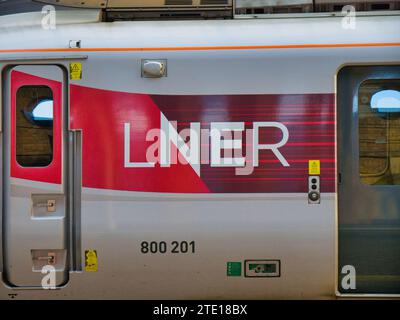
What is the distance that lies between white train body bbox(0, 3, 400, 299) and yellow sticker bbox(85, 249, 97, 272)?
1 cm

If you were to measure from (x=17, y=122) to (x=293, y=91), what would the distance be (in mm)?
2147

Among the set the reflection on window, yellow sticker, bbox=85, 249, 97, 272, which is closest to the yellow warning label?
the reflection on window

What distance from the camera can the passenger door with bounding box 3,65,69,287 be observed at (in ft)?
14.2

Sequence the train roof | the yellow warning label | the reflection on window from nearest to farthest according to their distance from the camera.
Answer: the yellow warning label
the reflection on window
the train roof

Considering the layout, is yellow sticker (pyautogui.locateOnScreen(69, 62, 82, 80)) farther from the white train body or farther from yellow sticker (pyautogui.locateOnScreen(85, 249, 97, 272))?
yellow sticker (pyautogui.locateOnScreen(85, 249, 97, 272))

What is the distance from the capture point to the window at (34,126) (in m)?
4.36

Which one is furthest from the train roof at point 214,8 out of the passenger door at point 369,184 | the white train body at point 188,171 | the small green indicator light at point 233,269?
the small green indicator light at point 233,269

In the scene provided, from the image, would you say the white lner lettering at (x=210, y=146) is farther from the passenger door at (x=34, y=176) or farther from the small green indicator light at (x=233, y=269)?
the small green indicator light at (x=233, y=269)

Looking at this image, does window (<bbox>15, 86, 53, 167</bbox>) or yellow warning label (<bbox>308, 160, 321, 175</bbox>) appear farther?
window (<bbox>15, 86, 53, 167</bbox>)

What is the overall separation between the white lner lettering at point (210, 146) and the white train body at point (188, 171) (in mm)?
11

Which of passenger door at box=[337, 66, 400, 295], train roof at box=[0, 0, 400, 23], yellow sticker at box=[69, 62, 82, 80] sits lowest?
passenger door at box=[337, 66, 400, 295]

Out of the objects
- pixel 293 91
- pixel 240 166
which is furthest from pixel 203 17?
pixel 240 166

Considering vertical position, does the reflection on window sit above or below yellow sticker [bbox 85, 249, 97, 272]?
above
